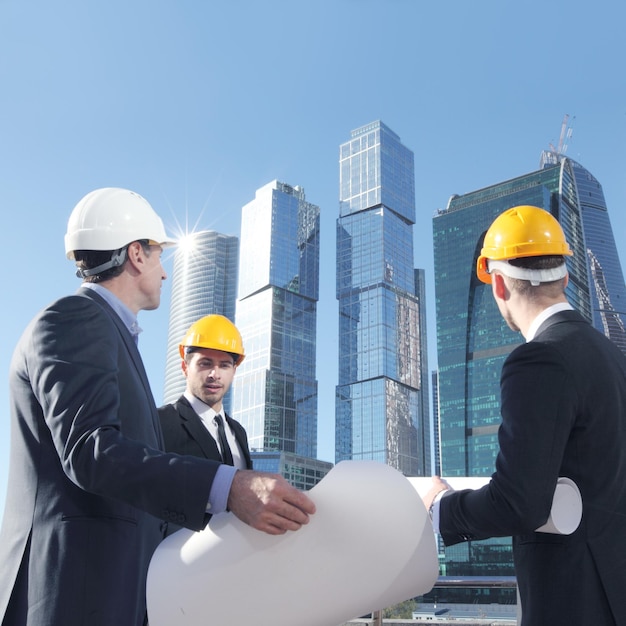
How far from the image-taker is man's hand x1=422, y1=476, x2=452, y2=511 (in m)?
2.01

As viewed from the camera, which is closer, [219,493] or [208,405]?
[219,493]

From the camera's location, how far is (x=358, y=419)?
128 metres

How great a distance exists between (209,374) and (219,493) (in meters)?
3.39

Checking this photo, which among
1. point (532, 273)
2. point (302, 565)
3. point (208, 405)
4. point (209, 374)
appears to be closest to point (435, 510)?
point (302, 565)

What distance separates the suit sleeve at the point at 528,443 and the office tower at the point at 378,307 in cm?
12285

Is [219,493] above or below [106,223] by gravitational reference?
below

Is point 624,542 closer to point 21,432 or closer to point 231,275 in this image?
point 21,432

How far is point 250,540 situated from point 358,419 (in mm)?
129013

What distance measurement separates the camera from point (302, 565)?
4.78 feet

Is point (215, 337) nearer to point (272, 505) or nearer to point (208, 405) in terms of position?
point (208, 405)

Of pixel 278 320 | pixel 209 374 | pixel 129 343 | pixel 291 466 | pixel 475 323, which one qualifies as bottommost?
pixel 129 343

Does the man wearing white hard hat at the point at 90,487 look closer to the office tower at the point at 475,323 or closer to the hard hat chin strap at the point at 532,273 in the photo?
the hard hat chin strap at the point at 532,273

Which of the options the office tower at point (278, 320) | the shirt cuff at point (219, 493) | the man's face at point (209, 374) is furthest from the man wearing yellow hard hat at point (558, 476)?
the office tower at point (278, 320)

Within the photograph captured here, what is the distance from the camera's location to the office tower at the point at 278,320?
120m
